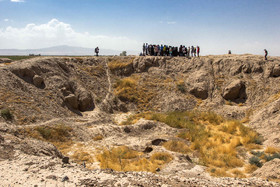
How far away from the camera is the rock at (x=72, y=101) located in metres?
18.6

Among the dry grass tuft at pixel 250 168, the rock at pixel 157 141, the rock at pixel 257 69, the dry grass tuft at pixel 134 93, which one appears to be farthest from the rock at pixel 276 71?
the rock at pixel 157 141

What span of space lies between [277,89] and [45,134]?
2170cm

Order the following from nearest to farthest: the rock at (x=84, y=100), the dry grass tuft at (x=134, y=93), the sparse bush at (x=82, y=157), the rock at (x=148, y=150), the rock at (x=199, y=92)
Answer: the sparse bush at (x=82, y=157) < the rock at (x=148, y=150) < the rock at (x=84, y=100) < the dry grass tuft at (x=134, y=93) < the rock at (x=199, y=92)

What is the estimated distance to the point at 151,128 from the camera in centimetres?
1580

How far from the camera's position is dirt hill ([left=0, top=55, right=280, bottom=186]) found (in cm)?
750

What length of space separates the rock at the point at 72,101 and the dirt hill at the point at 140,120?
94mm

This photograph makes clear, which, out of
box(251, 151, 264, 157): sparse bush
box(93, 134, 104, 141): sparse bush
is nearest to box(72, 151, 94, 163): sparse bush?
box(93, 134, 104, 141): sparse bush

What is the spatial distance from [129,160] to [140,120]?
6.72 m

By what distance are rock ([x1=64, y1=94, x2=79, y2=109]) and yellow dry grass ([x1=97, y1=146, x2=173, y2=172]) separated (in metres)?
8.89

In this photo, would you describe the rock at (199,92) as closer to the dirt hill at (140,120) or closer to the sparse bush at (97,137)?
the dirt hill at (140,120)

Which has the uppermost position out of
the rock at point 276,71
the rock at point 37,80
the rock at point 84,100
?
the rock at point 276,71

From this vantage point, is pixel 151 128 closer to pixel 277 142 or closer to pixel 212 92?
pixel 277 142

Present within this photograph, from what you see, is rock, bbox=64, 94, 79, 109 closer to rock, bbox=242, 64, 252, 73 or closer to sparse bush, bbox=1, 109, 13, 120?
sparse bush, bbox=1, 109, 13, 120

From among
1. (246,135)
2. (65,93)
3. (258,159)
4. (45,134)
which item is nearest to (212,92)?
(246,135)
